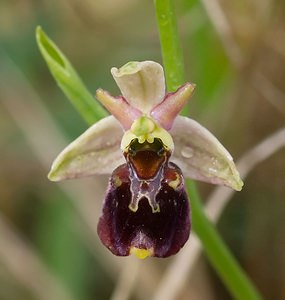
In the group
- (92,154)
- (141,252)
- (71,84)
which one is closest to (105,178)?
(71,84)

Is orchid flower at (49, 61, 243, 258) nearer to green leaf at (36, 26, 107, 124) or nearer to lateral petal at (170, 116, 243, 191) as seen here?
lateral petal at (170, 116, 243, 191)

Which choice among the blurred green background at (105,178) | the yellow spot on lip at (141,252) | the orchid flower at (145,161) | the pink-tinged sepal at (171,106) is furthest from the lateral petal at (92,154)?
the blurred green background at (105,178)

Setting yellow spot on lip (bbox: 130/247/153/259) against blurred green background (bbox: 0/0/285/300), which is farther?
blurred green background (bbox: 0/0/285/300)

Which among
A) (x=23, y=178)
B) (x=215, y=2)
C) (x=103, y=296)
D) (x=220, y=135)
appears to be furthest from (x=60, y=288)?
(x=215, y=2)

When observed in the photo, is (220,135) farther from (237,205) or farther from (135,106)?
(135,106)

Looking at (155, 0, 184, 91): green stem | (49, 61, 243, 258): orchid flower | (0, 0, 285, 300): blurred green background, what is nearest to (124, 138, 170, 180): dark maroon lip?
(49, 61, 243, 258): orchid flower

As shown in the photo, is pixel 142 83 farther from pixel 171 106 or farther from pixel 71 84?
pixel 71 84
